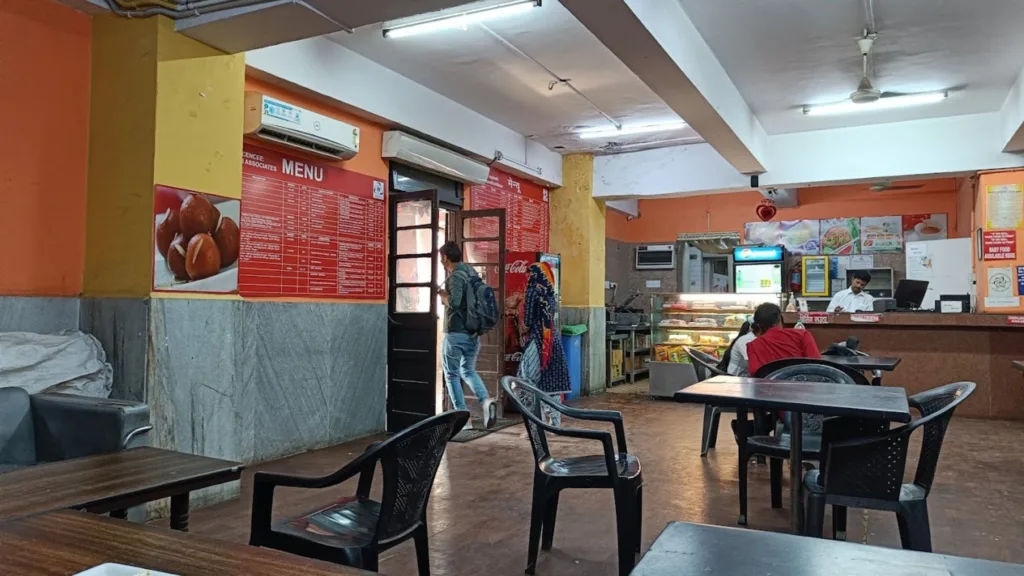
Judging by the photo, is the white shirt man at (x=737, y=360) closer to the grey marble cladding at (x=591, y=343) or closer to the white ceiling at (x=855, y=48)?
the white ceiling at (x=855, y=48)

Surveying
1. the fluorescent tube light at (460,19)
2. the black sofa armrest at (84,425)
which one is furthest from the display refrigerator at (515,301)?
the black sofa armrest at (84,425)

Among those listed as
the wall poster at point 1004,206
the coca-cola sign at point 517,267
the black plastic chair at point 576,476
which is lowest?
the black plastic chair at point 576,476

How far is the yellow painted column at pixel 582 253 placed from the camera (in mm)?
8914

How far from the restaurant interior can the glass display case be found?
0.12 ft

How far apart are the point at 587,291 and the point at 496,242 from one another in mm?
2419

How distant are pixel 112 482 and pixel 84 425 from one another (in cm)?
156

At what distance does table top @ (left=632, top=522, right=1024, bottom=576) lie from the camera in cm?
106

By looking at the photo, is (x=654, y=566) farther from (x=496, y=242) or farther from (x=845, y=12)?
(x=496, y=242)

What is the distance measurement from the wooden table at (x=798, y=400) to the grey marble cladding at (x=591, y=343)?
549cm

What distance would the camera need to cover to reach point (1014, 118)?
6156 mm

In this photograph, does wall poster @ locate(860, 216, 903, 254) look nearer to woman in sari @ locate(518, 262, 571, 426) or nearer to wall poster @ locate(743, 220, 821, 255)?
wall poster @ locate(743, 220, 821, 255)

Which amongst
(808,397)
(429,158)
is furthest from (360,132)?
(808,397)

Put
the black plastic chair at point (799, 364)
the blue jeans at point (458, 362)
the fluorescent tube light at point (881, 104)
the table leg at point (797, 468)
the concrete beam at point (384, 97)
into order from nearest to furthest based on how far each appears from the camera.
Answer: the table leg at point (797, 468) < the black plastic chair at point (799, 364) < the concrete beam at point (384, 97) < the blue jeans at point (458, 362) < the fluorescent tube light at point (881, 104)

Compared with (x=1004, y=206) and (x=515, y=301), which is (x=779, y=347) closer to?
(x=515, y=301)
